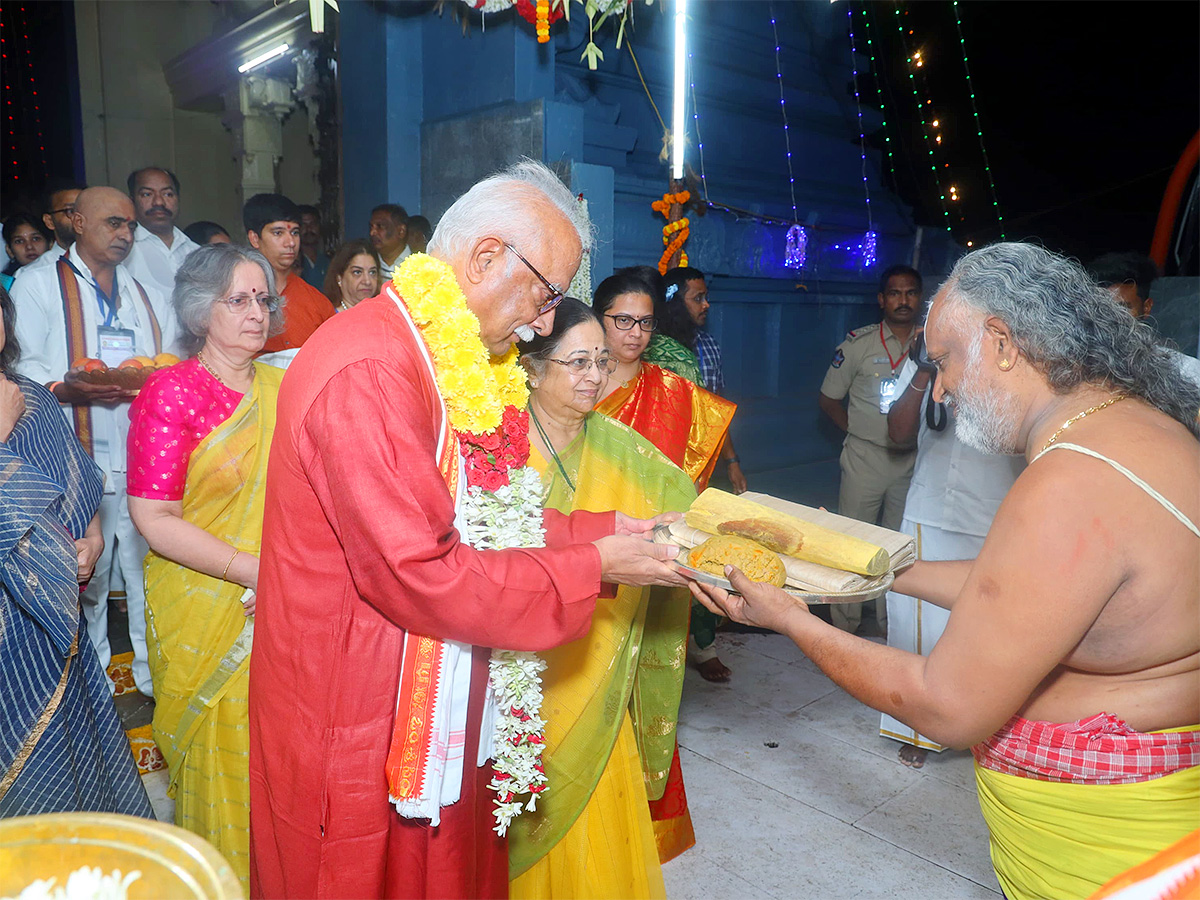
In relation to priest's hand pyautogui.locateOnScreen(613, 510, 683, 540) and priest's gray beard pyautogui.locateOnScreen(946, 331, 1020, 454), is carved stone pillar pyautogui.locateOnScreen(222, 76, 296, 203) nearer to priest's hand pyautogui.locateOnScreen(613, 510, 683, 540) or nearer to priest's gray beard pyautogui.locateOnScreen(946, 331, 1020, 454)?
priest's hand pyautogui.locateOnScreen(613, 510, 683, 540)

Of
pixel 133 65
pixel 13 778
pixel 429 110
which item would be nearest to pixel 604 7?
pixel 429 110

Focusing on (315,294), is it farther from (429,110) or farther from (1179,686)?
(1179,686)

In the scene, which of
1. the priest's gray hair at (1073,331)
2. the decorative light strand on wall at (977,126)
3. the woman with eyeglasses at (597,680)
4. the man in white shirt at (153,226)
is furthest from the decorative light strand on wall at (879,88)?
the priest's gray hair at (1073,331)

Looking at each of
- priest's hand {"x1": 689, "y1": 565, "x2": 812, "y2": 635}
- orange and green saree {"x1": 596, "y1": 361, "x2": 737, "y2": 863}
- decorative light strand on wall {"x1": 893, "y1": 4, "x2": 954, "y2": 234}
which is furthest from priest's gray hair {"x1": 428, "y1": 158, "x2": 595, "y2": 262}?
decorative light strand on wall {"x1": 893, "y1": 4, "x2": 954, "y2": 234}

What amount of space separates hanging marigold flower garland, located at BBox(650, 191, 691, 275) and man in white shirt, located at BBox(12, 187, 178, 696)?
402cm

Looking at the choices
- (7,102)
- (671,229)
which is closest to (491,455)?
(671,229)

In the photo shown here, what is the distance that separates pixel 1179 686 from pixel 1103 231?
8.46 metres

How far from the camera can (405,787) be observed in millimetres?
1660

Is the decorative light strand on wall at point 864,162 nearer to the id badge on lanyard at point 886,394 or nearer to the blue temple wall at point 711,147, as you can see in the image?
the blue temple wall at point 711,147

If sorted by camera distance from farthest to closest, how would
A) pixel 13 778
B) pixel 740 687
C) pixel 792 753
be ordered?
pixel 740 687 < pixel 792 753 < pixel 13 778

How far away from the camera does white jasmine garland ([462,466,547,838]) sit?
6.18 ft

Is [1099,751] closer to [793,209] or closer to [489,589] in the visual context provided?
[489,589]

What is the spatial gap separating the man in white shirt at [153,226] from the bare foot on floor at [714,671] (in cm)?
405

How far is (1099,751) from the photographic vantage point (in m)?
1.63
